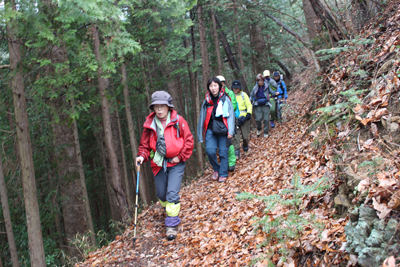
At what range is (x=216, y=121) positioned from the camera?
7398mm

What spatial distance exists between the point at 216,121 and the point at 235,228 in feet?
10.7

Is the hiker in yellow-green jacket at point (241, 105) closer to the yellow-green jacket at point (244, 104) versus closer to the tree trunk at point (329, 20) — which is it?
the yellow-green jacket at point (244, 104)

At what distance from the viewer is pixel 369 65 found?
197 inches

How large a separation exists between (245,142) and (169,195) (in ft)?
17.7

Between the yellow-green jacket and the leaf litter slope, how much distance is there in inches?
78.5

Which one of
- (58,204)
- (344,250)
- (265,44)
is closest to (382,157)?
(344,250)

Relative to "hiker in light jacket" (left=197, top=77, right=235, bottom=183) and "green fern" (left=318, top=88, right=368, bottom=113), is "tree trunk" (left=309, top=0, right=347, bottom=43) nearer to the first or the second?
"hiker in light jacket" (left=197, top=77, right=235, bottom=183)

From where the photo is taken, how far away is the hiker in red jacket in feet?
17.6

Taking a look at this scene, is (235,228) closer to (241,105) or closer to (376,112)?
(376,112)

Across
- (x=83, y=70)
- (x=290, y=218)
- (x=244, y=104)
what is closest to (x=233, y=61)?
(x=244, y=104)

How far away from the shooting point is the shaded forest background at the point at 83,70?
675cm

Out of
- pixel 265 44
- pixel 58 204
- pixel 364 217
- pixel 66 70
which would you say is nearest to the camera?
pixel 364 217

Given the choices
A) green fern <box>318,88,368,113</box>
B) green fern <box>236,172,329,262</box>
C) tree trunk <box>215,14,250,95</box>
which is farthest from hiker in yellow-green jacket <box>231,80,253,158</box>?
tree trunk <box>215,14,250,95</box>

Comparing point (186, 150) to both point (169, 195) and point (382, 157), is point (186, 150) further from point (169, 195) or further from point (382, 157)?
point (382, 157)
